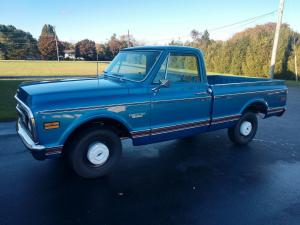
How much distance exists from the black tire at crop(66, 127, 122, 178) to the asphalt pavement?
165 millimetres

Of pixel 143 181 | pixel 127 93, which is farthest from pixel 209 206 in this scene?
pixel 127 93

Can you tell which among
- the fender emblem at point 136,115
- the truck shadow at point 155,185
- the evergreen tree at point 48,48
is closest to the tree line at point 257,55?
the truck shadow at point 155,185

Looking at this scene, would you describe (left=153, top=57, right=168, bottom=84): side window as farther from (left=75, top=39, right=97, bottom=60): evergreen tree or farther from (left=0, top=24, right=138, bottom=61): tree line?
(left=0, top=24, right=138, bottom=61): tree line

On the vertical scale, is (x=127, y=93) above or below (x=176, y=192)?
above

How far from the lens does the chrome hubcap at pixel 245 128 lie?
6148mm

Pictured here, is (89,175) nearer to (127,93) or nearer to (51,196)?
(51,196)

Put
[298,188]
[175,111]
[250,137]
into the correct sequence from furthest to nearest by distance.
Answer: [250,137], [175,111], [298,188]

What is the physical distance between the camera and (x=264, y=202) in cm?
375

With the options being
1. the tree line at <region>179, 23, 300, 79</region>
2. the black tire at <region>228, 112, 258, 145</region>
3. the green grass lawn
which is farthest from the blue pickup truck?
the tree line at <region>179, 23, 300, 79</region>

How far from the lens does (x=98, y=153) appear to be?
13.9ft

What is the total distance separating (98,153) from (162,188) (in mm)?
1148

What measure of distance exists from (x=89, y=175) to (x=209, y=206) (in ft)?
6.21

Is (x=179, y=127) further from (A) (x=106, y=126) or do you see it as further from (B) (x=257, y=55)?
(B) (x=257, y=55)

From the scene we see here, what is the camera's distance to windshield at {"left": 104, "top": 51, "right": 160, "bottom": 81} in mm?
4651
